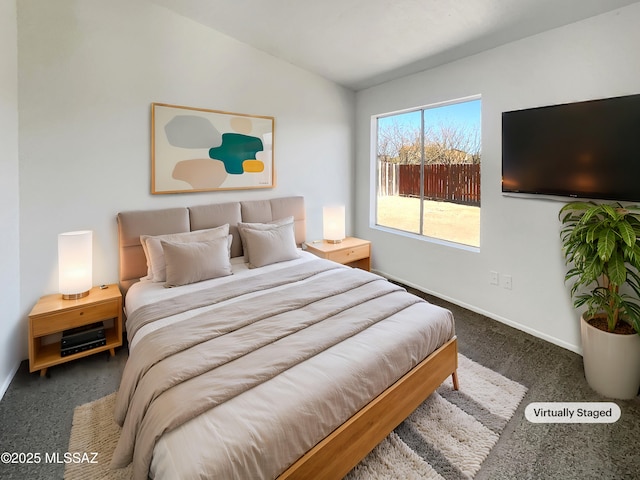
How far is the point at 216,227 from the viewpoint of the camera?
10.7ft

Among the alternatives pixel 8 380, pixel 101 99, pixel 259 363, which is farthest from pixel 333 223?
pixel 8 380

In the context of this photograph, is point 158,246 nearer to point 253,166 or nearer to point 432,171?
point 253,166

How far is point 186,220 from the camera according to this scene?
313 centimetres

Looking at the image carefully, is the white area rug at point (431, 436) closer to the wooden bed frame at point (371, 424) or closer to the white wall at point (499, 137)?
the wooden bed frame at point (371, 424)

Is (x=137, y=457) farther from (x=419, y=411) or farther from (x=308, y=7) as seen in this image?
(x=308, y=7)

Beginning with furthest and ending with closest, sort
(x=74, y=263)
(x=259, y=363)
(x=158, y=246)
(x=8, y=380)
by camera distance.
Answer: (x=158, y=246) < (x=74, y=263) < (x=8, y=380) < (x=259, y=363)

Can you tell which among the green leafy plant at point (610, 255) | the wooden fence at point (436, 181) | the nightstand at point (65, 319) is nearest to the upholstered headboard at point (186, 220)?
the nightstand at point (65, 319)

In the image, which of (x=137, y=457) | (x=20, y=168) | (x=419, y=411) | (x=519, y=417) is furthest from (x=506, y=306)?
(x=20, y=168)

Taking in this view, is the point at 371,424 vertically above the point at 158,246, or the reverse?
the point at 158,246

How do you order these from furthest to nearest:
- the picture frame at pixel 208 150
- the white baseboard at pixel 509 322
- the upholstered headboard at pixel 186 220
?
1. the picture frame at pixel 208 150
2. the upholstered headboard at pixel 186 220
3. the white baseboard at pixel 509 322

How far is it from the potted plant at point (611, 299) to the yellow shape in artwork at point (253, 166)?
2892 mm

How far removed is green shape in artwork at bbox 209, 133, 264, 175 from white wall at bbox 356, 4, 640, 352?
180 cm

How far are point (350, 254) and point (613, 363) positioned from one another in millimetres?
2524

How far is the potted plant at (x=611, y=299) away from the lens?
198 cm
